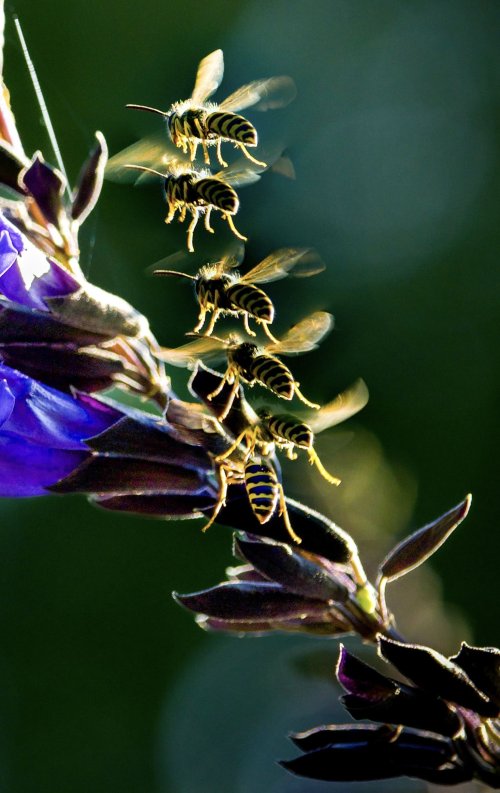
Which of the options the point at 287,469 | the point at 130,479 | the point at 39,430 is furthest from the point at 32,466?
the point at 287,469

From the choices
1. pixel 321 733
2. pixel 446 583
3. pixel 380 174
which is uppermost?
pixel 321 733

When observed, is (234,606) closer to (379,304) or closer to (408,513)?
(408,513)

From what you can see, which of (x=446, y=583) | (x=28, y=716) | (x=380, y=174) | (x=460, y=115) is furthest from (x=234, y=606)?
(x=460, y=115)

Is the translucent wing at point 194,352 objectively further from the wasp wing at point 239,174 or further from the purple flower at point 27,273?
the wasp wing at point 239,174

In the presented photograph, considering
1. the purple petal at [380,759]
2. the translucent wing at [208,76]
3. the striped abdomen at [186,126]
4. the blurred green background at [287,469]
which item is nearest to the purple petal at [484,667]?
the purple petal at [380,759]

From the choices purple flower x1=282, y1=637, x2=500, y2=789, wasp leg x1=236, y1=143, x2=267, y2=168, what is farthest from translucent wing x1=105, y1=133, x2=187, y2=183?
purple flower x1=282, y1=637, x2=500, y2=789

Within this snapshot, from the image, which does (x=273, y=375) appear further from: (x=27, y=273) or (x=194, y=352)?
(x=27, y=273)

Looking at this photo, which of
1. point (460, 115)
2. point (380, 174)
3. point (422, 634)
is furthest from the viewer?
point (460, 115)
